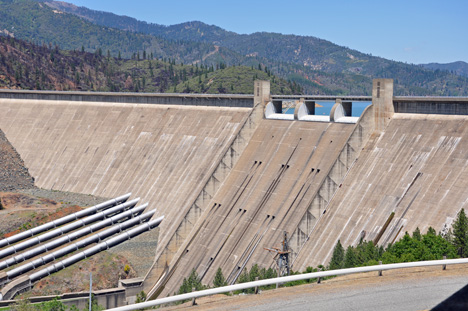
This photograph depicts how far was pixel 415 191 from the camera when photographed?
153 feet

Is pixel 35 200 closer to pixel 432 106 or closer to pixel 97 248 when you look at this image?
pixel 97 248

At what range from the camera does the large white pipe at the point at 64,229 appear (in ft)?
192

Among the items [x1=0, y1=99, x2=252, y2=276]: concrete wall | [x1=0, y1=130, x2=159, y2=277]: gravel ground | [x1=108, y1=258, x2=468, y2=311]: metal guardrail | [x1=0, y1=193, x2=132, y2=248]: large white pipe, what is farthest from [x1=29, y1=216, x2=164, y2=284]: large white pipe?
[x1=108, y1=258, x2=468, y2=311]: metal guardrail

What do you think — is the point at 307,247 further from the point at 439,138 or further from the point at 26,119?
the point at 26,119

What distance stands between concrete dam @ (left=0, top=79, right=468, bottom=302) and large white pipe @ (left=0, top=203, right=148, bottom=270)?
276 cm

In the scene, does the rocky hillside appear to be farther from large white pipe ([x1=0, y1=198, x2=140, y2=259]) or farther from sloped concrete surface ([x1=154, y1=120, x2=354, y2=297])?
sloped concrete surface ([x1=154, y1=120, x2=354, y2=297])

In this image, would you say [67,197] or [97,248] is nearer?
[97,248]

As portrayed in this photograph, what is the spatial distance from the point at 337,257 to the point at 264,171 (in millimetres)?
17973

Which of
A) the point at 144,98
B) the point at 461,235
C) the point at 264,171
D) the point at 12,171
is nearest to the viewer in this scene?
the point at 461,235

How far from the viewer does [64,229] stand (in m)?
62.2

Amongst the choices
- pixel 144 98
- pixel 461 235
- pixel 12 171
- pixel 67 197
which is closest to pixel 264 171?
pixel 461 235

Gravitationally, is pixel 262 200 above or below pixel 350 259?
above

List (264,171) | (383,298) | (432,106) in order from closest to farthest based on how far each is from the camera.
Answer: (383,298), (432,106), (264,171)

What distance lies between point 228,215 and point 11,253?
2024 cm
